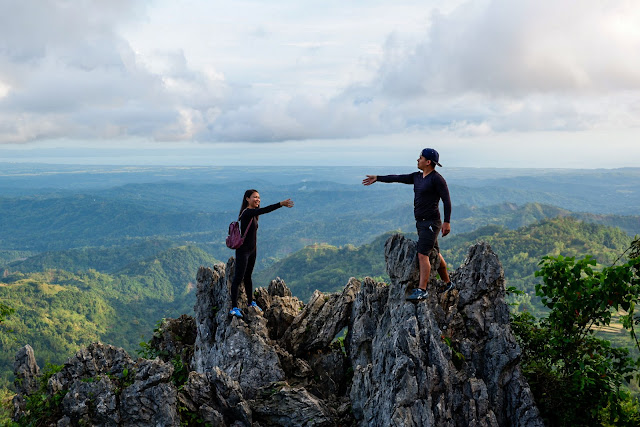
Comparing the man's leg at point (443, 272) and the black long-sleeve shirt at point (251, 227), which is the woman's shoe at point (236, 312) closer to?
the black long-sleeve shirt at point (251, 227)

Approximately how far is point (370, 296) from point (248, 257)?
16.9 feet

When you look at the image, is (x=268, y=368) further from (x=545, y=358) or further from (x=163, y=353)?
(x=545, y=358)

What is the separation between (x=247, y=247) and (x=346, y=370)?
20.3 feet

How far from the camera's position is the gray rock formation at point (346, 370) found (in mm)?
12453

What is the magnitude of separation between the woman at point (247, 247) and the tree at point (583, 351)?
32.0ft

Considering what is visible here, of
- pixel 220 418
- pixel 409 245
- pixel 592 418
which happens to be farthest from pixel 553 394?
pixel 220 418

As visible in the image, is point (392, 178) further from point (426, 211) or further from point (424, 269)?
point (424, 269)

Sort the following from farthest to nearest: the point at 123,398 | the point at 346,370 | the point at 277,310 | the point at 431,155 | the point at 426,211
→ the point at 277,310, the point at 346,370, the point at 426,211, the point at 431,155, the point at 123,398

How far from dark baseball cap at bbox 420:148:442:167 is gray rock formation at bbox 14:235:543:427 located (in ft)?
10.1

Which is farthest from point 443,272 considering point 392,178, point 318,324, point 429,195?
point 318,324

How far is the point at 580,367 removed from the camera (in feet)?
41.7

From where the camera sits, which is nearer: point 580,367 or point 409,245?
point 580,367

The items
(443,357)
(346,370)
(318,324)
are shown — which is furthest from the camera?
(318,324)

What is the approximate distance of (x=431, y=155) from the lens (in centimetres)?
1353
